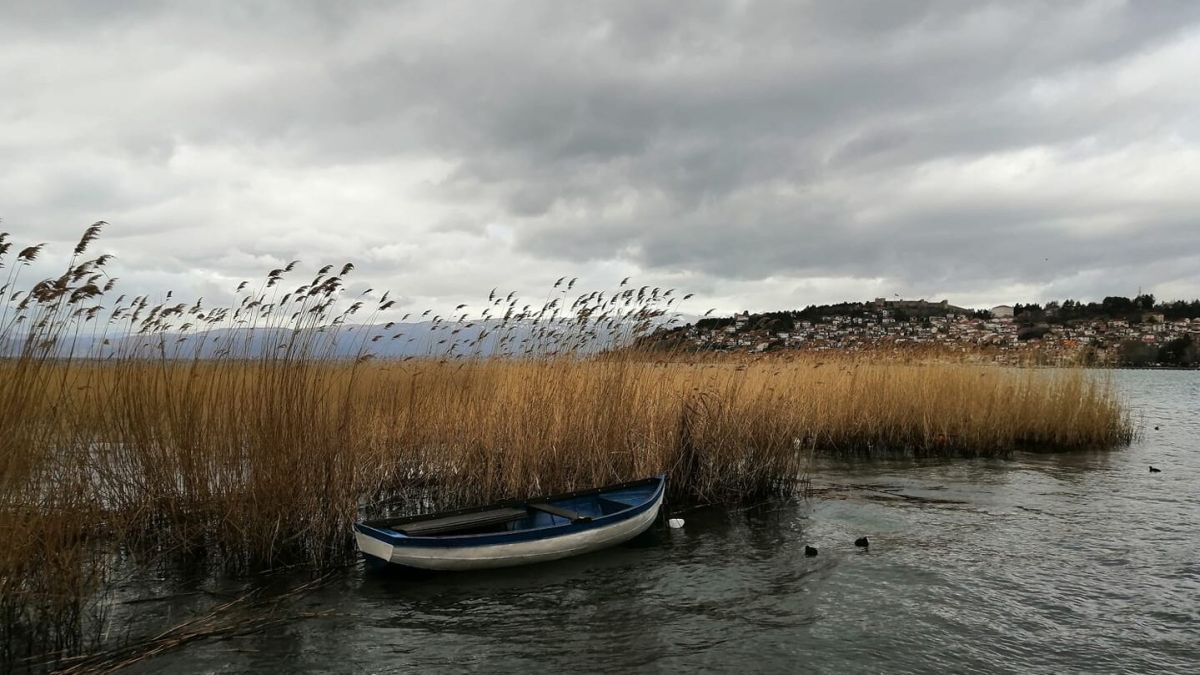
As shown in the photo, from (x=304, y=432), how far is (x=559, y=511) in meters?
3.45

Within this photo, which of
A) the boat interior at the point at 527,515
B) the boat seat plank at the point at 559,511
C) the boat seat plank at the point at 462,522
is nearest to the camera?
the boat seat plank at the point at 462,522

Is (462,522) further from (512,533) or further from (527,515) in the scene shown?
(527,515)

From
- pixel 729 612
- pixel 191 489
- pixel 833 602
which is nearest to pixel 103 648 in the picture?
pixel 191 489

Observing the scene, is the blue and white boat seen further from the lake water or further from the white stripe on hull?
the lake water

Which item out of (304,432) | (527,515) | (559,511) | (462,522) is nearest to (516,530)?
(527,515)

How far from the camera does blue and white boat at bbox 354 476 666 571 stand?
809 centimetres

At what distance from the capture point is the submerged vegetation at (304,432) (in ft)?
19.8

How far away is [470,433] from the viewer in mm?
10844

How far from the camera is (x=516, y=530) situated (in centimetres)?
953

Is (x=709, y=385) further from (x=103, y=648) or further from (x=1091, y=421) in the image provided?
(x=1091, y=421)

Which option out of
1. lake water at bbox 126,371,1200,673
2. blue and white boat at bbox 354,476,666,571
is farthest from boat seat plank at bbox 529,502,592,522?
lake water at bbox 126,371,1200,673

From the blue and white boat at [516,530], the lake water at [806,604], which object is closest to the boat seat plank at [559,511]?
the blue and white boat at [516,530]

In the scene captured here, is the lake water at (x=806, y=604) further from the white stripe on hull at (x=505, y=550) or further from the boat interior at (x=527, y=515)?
the boat interior at (x=527, y=515)

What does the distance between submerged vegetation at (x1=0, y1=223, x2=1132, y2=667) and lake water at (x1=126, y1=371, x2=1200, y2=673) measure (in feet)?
3.20
